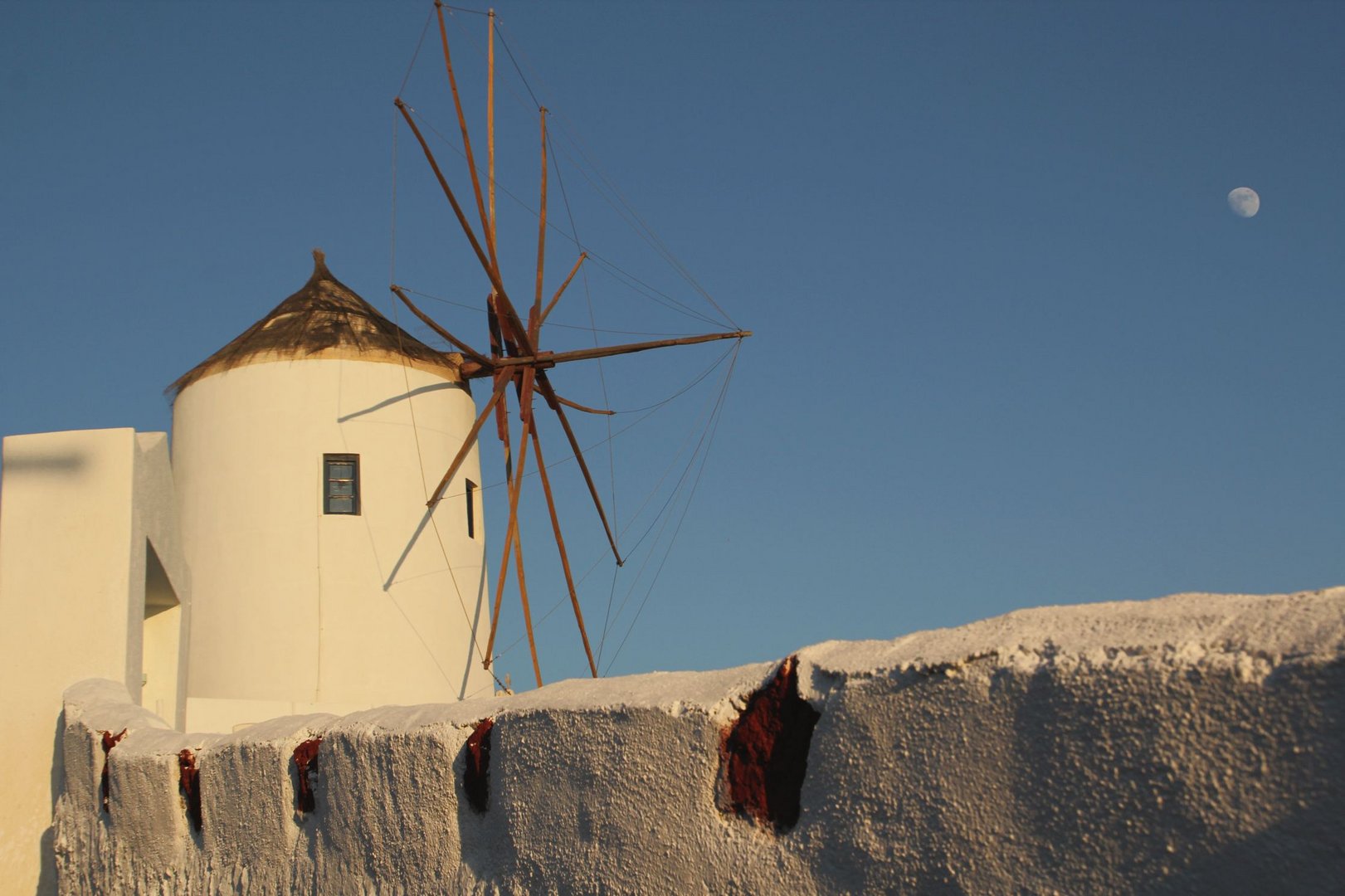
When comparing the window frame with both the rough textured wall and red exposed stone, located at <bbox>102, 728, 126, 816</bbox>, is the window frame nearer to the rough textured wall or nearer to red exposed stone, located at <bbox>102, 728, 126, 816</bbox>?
red exposed stone, located at <bbox>102, 728, 126, 816</bbox>

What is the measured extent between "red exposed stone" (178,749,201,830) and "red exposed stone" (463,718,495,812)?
68.1 inches

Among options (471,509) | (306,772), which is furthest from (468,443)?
(306,772)

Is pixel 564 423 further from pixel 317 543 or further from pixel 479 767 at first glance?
pixel 479 767

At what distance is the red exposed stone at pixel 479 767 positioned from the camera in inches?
129

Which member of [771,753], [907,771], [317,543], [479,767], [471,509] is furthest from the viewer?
[471,509]

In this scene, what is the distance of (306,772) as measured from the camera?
3998mm

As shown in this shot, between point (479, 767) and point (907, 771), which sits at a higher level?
point (479, 767)

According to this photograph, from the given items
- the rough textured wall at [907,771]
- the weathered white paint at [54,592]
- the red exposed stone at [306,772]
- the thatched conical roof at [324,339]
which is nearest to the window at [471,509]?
the thatched conical roof at [324,339]

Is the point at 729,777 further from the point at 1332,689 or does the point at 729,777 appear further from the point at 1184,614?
the point at 1332,689

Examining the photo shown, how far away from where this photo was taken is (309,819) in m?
4.00

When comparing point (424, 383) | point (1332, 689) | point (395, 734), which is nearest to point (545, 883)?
point (395, 734)

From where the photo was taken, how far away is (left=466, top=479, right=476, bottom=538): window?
13.4 m

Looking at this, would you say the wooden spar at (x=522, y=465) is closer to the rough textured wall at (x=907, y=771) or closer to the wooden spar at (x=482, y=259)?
the wooden spar at (x=482, y=259)

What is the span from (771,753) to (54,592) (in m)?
5.79
